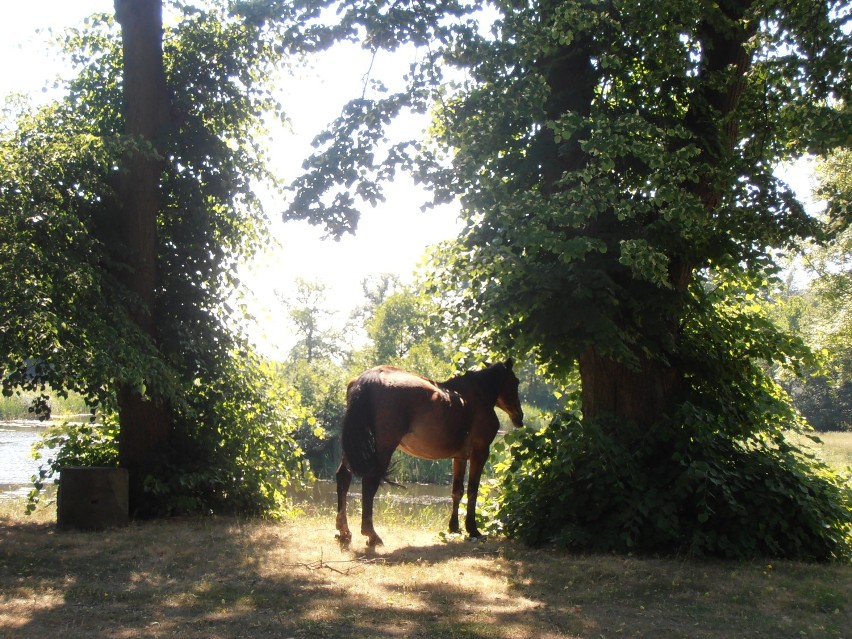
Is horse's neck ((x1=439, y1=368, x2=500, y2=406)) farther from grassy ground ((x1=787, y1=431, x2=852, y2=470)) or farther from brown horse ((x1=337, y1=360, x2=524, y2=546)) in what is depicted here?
grassy ground ((x1=787, y1=431, x2=852, y2=470))

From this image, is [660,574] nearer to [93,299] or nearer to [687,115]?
[687,115]

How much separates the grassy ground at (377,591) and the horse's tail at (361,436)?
2.85 feet

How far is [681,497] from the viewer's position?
25.7 feet

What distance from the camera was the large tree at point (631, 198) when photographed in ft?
25.3

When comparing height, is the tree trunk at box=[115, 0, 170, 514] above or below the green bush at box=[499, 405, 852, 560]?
above

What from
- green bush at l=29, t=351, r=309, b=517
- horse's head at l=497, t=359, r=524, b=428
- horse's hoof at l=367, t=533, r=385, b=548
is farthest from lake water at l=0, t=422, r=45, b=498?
horse's head at l=497, t=359, r=524, b=428

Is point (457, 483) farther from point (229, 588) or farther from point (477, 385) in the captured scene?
point (229, 588)

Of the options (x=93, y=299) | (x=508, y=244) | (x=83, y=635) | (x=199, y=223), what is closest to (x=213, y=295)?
(x=199, y=223)

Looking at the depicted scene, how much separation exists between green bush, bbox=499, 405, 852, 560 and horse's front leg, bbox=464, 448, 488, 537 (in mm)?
549

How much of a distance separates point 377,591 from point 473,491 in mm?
3529

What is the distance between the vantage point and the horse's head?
9.98 metres

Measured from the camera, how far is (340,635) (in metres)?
4.82

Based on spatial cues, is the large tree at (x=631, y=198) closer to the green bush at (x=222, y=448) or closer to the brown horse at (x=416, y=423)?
the brown horse at (x=416, y=423)

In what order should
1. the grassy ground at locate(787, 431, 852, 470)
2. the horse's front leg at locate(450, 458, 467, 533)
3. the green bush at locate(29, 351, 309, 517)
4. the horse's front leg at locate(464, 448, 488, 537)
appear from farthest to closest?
the grassy ground at locate(787, 431, 852, 470), the horse's front leg at locate(450, 458, 467, 533), the green bush at locate(29, 351, 309, 517), the horse's front leg at locate(464, 448, 488, 537)
